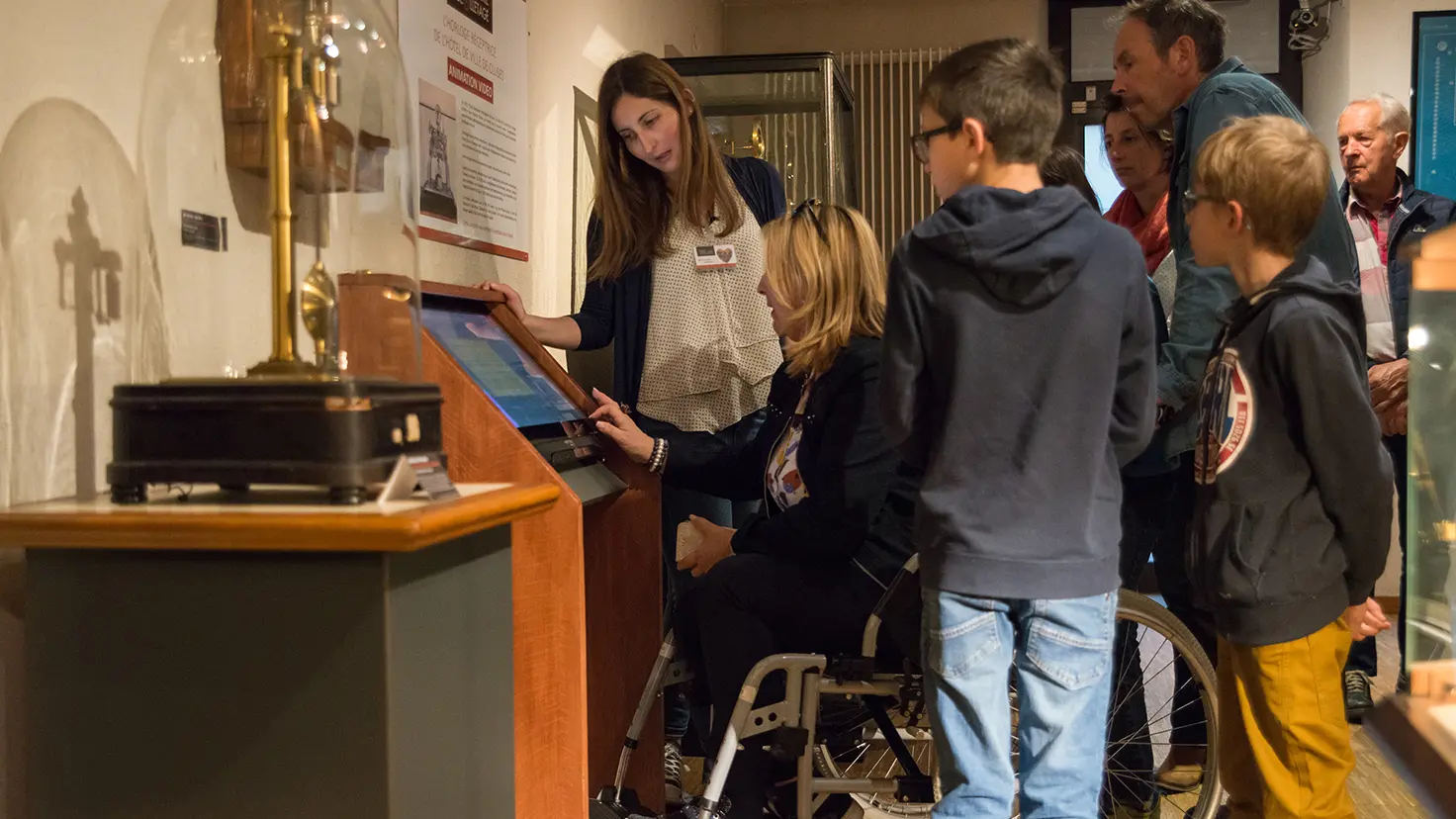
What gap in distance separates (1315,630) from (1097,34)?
497cm

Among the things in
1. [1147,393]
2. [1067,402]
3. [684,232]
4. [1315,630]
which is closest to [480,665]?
[1067,402]

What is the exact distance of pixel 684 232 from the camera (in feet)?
9.30

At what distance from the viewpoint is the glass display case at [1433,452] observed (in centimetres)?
96

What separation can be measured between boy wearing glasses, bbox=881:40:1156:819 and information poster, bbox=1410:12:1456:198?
181 inches

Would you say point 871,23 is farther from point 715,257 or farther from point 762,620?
point 762,620

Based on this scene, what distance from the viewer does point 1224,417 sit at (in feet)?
6.26

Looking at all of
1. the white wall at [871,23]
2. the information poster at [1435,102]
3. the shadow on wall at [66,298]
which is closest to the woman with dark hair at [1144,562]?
the shadow on wall at [66,298]

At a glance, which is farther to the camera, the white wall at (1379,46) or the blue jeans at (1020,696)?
the white wall at (1379,46)

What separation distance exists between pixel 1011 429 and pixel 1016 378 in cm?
7

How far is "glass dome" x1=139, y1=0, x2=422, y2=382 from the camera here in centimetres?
160

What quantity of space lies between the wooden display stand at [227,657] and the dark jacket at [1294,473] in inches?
45.3

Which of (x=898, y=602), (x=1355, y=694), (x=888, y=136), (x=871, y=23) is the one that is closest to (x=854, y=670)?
(x=898, y=602)

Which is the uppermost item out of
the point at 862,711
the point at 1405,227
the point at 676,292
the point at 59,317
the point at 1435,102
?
the point at 1435,102

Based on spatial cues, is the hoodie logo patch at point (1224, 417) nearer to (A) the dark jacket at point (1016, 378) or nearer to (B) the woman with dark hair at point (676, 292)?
(A) the dark jacket at point (1016, 378)
